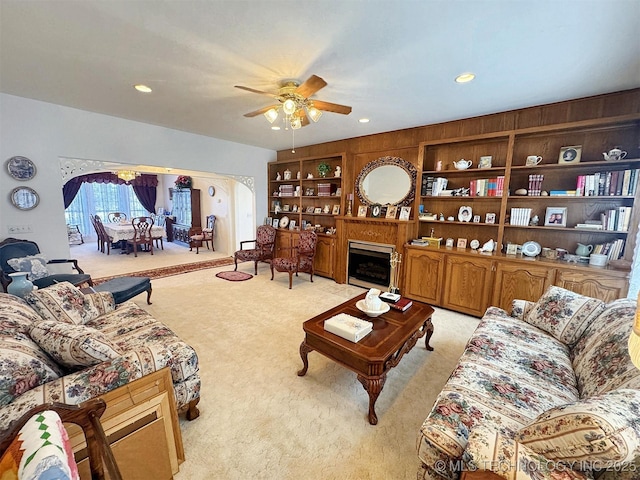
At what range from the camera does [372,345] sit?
1.86 meters

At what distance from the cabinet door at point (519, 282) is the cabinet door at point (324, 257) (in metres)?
2.58

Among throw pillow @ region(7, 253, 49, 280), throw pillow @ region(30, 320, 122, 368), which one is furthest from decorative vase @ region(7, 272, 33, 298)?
throw pillow @ region(30, 320, 122, 368)

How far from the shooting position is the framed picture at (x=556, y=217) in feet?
9.56

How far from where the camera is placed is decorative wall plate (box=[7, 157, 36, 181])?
3096 millimetres

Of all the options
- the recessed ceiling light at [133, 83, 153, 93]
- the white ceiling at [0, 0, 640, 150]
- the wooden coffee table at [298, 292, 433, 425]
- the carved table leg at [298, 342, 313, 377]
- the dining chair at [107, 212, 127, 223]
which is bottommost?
the carved table leg at [298, 342, 313, 377]

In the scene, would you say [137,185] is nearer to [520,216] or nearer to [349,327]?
[349,327]

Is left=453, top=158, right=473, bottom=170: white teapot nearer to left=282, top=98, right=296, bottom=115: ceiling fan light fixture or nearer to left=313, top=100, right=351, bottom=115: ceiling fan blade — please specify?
left=313, top=100, right=351, bottom=115: ceiling fan blade

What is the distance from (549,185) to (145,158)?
5.62 meters

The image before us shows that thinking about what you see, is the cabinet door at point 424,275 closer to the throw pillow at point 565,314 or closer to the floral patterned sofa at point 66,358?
the throw pillow at point 565,314

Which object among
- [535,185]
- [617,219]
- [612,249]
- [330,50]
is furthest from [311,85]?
[612,249]

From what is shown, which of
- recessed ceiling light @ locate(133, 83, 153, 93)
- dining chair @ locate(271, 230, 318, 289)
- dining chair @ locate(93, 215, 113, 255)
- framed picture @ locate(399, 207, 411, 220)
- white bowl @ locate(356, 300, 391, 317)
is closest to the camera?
white bowl @ locate(356, 300, 391, 317)

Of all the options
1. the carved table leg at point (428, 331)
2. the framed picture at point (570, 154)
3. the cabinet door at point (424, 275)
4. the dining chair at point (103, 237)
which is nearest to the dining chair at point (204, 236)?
the dining chair at point (103, 237)

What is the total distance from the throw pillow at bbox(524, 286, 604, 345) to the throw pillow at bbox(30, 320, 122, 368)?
9.90ft

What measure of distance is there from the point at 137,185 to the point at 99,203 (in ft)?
4.49
